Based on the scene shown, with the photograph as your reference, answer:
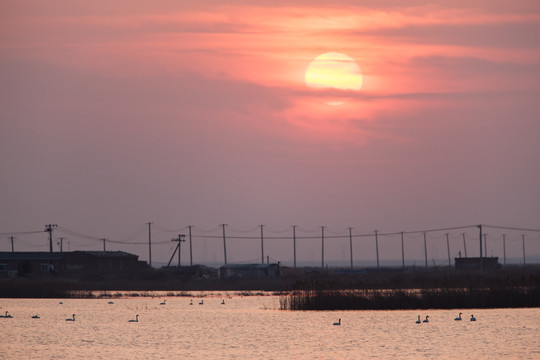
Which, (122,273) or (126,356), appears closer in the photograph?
(126,356)

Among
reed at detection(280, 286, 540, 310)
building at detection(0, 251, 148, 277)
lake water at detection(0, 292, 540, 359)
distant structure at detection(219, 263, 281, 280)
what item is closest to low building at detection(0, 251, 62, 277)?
building at detection(0, 251, 148, 277)

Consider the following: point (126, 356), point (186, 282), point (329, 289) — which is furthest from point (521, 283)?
point (186, 282)

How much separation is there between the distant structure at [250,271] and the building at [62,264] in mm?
14954

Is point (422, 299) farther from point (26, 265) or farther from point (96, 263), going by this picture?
point (26, 265)

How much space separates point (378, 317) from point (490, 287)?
31.5 ft

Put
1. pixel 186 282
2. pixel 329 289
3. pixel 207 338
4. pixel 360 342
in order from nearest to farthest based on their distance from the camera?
1. pixel 360 342
2. pixel 207 338
3. pixel 329 289
4. pixel 186 282

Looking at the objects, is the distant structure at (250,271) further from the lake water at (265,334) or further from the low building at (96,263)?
the lake water at (265,334)

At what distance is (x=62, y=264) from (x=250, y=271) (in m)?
27.8

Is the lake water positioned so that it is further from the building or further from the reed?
the building

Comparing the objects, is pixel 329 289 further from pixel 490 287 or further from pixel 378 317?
pixel 490 287

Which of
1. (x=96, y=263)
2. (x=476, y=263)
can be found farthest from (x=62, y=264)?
(x=476, y=263)

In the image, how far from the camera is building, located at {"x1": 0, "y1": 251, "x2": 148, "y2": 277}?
134500 mm

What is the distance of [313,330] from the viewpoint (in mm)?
56688

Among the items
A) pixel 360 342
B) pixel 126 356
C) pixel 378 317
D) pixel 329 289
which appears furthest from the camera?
pixel 329 289
